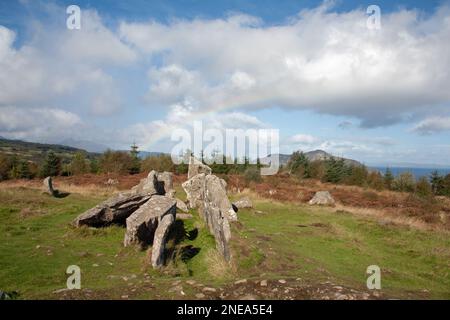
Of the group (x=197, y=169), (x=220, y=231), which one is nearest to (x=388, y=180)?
(x=197, y=169)

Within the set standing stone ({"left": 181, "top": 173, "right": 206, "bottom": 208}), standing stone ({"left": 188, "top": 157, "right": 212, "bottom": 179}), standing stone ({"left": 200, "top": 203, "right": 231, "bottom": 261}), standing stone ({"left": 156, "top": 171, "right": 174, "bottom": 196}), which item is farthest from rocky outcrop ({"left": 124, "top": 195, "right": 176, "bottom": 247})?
standing stone ({"left": 188, "top": 157, "right": 212, "bottom": 179})

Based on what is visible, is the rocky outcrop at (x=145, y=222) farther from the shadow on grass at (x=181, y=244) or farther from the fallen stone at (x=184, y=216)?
the fallen stone at (x=184, y=216)

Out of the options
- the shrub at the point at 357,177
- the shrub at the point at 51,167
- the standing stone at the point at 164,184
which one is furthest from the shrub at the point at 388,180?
the shrub at the point at 51,167

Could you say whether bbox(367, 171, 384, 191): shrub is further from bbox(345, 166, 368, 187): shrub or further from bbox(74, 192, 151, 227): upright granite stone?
bbox(74, 192, 151, 227): upright granite stone

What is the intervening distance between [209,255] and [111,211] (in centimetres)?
605

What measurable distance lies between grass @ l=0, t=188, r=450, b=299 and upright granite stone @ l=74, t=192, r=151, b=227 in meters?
0.56

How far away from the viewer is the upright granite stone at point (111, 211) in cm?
1566

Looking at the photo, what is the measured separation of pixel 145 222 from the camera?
13.8 m

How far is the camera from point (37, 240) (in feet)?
46.3

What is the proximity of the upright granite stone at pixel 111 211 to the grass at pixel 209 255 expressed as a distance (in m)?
0.56
